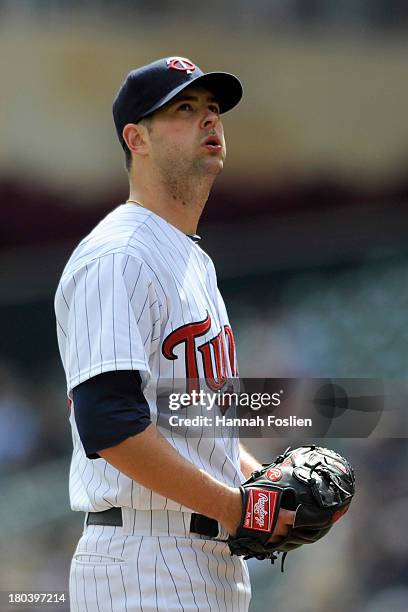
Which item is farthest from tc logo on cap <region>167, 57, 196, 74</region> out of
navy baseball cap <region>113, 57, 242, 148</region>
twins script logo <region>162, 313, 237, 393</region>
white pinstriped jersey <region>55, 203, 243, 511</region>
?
twins script logo <region>162, 313, 237, 393</region>

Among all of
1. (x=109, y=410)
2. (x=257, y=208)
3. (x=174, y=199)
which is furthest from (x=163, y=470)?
(x=257, y=208)

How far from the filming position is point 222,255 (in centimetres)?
445

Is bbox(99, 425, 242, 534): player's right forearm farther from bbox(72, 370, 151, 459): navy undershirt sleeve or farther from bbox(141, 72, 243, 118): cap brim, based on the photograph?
bbox(141, 72, 243, 118): cap brim

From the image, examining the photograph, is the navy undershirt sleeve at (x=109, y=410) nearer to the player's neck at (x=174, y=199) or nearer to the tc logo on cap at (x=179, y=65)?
the player's neck at (x=174, y=199)

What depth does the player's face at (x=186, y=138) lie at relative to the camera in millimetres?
1903

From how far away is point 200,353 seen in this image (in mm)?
1736

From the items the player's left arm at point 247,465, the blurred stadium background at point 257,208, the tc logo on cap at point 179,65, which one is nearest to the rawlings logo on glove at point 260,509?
the player's left arm at point 247,465

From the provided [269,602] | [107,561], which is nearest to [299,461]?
[107,561]

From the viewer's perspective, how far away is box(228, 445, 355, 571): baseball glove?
1.61 m

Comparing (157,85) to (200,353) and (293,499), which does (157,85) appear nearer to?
(200,353)

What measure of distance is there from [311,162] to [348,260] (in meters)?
0.51

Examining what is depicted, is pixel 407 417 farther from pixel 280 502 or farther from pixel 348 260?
pixel 280 502

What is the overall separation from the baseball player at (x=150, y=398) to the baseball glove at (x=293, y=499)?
22 mm

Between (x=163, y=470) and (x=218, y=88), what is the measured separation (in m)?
0.84
